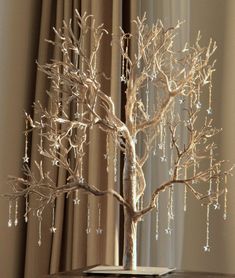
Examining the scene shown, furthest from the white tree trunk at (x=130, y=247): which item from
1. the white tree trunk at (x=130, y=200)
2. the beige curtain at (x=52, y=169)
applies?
the beige curtain at (x=52, y=169)

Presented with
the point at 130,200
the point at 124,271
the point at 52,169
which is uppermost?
the point at 52,169

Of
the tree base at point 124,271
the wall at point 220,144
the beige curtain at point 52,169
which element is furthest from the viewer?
the beige curtain at point 52,169

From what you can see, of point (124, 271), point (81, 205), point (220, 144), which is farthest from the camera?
point (81, 205)

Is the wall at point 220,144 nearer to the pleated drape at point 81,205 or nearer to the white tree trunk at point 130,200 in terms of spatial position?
the pleated drape at point 81,205

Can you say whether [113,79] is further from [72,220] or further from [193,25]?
[72,220]

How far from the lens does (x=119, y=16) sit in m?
1.92

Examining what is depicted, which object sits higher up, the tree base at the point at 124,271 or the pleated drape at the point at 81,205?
the pleated drape at the point at 81,205

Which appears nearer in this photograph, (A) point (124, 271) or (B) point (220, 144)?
→ (A) point (124, 271)

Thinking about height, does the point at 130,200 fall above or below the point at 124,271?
above

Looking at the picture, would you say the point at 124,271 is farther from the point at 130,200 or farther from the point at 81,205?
the point at 81,205

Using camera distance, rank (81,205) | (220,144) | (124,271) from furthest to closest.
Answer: (81,205) → (220,144) → (124,271)

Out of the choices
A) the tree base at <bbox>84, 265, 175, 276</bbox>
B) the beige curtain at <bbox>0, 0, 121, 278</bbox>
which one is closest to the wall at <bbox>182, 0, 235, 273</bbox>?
the beige curtain at <bbox>0, 0, 121, 278</bbox>

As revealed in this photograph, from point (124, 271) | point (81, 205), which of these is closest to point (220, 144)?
point (81, 205)

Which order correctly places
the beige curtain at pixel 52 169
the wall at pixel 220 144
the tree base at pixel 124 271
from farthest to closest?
1. the beige curtain at pixel 52 169
2. the wall at pixel 220 144
3. the tree base at pixel 124 271
